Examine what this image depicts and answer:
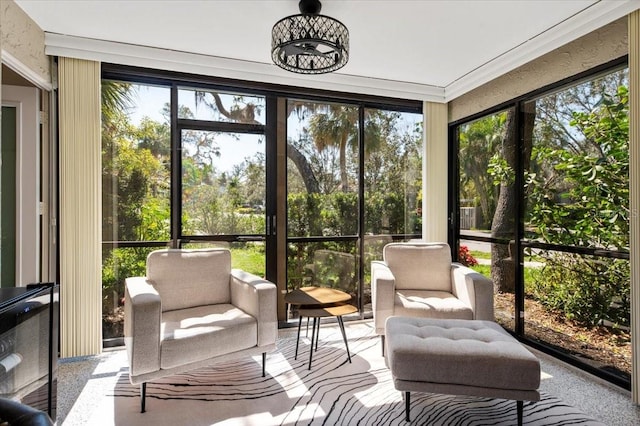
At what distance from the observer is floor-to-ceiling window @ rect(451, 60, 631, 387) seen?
8.28 feet

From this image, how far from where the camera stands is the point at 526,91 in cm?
323

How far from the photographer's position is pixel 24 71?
258 centimetres

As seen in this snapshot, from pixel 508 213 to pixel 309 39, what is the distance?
8.03ft

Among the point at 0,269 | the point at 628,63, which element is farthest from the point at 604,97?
the point at 0,269

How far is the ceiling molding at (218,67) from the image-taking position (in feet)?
9.45

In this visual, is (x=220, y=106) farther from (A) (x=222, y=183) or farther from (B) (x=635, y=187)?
(B) (x=635, y=187)

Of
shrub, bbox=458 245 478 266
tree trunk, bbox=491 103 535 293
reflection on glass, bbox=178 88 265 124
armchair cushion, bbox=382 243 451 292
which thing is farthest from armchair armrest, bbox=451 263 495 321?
reflection on glass, bbox=178 88 265 124

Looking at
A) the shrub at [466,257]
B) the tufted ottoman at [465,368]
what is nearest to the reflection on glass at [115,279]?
the tufted ottoman at [465,368]

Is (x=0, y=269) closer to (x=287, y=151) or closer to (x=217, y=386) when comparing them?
(x=217, y=386)

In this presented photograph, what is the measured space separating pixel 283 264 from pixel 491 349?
214cm

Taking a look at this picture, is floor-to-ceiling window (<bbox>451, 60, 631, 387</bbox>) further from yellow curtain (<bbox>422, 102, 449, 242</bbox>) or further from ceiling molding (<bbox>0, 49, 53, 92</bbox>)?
ceiling molding (<bbox>0, 49, 53, 92</bbox>)

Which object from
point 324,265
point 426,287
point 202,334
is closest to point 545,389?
point 426,287

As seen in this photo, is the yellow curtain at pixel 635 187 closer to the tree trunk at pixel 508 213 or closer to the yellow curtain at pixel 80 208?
the tree trunk at pixel 508 213

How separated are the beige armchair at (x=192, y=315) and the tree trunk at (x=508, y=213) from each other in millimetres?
2245
